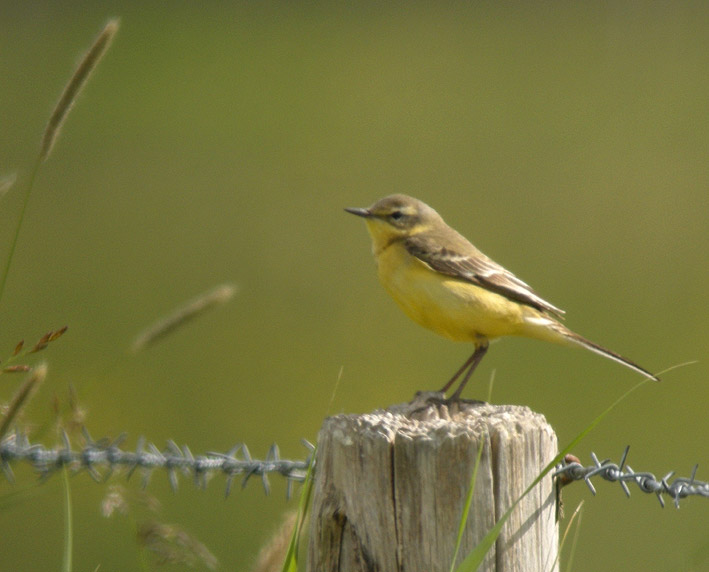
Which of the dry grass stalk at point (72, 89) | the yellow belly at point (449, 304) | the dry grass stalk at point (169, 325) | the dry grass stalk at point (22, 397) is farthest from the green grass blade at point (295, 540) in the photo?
the yellow belly at point (449, 304)

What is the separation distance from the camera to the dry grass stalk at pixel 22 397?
2.81 metres

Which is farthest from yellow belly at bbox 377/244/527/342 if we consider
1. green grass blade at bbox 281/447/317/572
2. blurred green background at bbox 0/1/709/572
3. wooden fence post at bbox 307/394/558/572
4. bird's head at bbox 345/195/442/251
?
blurred green background at bbox 0/1/709/572

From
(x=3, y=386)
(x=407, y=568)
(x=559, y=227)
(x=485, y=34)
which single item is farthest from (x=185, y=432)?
(x=485, y=34)

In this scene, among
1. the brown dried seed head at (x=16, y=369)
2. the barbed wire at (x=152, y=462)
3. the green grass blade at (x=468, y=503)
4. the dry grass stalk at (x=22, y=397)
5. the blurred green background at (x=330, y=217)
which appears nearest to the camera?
the green grass blade at (x=468, y=503)

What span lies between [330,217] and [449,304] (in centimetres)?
1019

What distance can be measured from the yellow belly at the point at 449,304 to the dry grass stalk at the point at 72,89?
2.13m

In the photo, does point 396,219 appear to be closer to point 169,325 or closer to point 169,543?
point 169,325

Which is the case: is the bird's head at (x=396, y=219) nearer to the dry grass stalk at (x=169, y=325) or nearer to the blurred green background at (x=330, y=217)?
the dry grass stalk at (x=169, y=325)

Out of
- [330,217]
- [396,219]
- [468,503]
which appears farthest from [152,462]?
Answer: [330,217]

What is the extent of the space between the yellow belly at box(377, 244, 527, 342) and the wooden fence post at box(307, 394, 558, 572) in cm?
199

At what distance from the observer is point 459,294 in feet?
16.1

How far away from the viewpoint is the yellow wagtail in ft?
16.1

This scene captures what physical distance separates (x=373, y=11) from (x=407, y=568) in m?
20.8

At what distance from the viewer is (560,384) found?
11.8m
